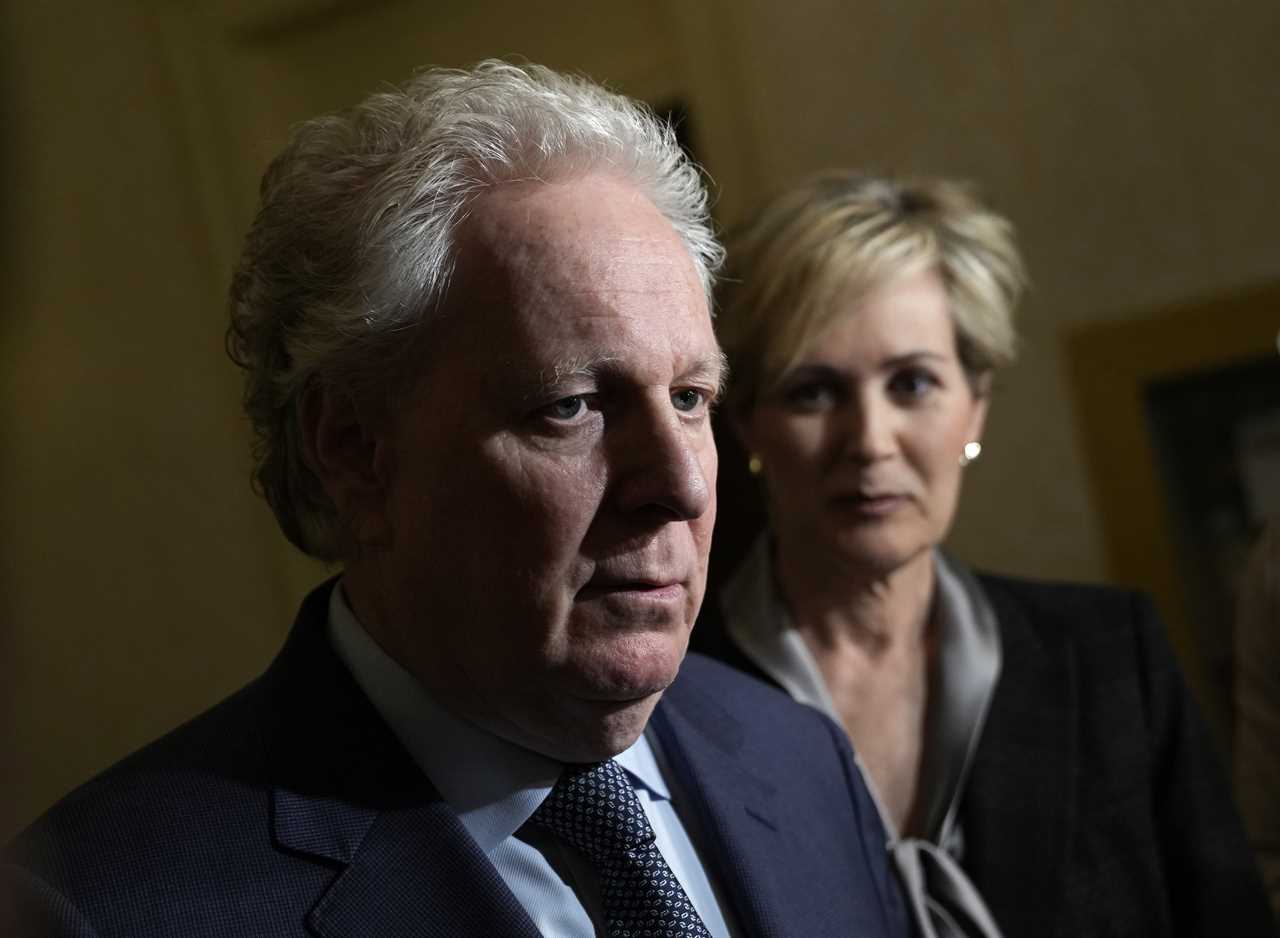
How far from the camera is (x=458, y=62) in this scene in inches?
132

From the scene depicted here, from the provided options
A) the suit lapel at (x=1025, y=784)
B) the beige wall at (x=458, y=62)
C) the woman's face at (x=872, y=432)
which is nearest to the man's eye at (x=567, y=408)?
the woman's face at (x=872, y=432)

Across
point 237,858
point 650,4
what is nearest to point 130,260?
point 650,4

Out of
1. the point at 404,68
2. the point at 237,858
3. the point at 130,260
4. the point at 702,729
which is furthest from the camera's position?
the point at 404,68

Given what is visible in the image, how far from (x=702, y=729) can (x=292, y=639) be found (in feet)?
1.56

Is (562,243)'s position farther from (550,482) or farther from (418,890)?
(418,890)

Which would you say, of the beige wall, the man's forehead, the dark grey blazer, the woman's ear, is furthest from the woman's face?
the beige wall

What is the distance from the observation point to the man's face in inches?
43.0

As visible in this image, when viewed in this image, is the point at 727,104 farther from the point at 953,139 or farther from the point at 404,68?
the point at 404,68

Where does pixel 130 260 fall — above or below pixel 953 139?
above

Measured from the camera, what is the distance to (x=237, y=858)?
104 centimetres

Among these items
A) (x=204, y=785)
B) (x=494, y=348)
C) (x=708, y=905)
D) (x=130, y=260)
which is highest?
(x=130, y=260)

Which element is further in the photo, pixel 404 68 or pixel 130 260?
→ pixel 404 68

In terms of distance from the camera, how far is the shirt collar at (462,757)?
1.15m

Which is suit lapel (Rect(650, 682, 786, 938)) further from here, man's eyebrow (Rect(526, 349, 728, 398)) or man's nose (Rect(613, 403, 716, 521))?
man's eyebrow (Rect(526, 349, 728, 398))
